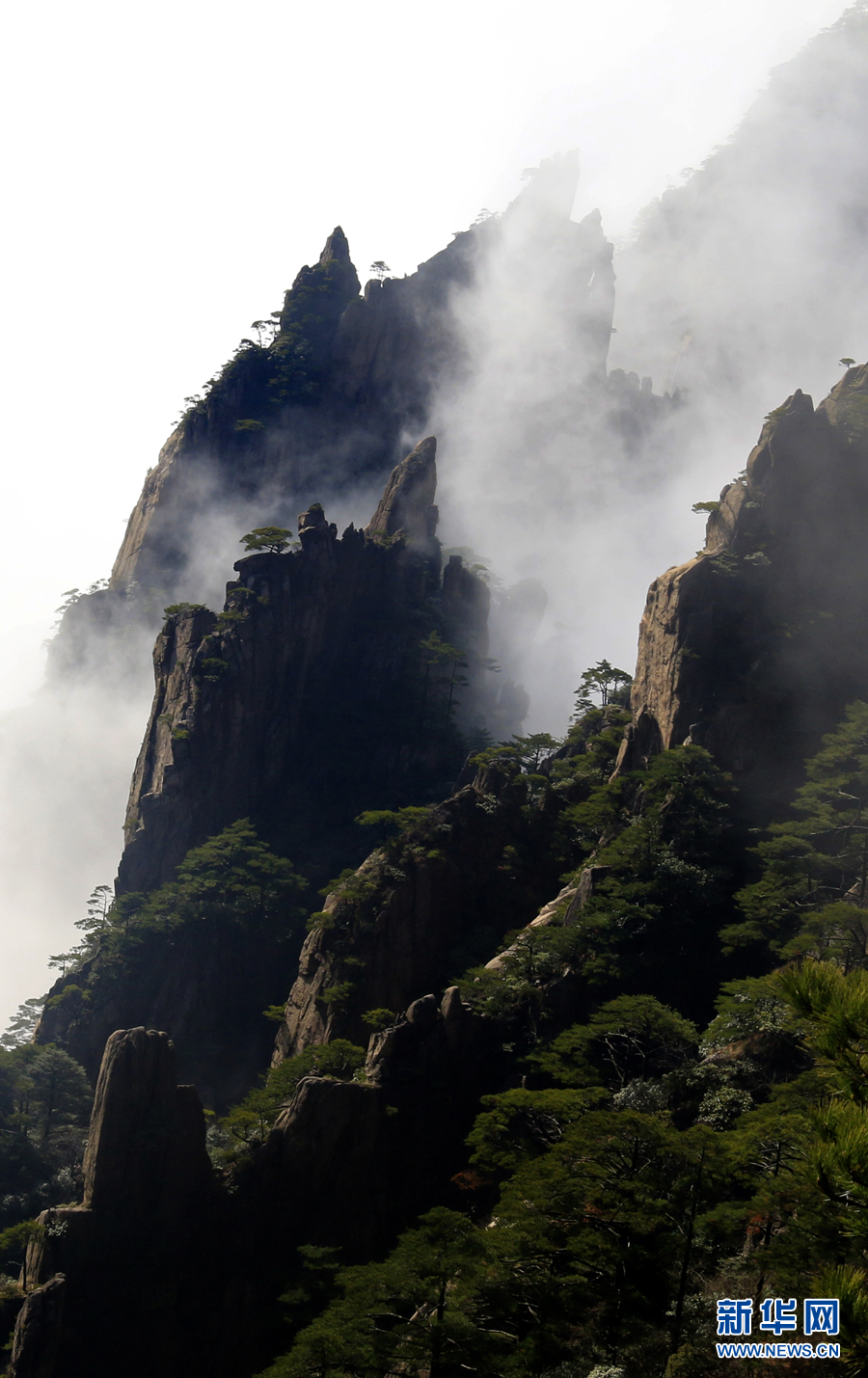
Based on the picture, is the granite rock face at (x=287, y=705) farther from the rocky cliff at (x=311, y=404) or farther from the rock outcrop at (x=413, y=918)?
the rocky cliff at (x=311, y=404)

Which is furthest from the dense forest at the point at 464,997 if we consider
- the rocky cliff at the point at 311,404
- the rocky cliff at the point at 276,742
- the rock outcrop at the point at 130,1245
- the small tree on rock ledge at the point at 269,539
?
the rocky cliff at the point at 311,404

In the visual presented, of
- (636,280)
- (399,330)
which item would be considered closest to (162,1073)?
(399,330)

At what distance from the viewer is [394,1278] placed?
24047 millimetres

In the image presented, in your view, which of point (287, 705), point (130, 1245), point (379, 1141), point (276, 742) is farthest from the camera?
point (287, 705)

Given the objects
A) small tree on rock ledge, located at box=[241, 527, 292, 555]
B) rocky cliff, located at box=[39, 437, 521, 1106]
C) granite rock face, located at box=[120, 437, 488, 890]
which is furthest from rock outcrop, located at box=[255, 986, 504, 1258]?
small tree on rock ledge, located at box=[241, 527, 292, 555]

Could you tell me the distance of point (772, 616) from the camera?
154 ft

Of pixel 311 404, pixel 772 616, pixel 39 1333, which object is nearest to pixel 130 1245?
pixel 39 1333

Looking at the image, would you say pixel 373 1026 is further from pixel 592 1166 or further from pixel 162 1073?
pixel 592 1166

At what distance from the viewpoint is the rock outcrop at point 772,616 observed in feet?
144

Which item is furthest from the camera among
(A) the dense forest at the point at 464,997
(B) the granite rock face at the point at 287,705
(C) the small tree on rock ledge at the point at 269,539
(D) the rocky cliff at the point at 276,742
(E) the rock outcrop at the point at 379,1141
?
(C) the small tree on rock ledge at the point at 269,539

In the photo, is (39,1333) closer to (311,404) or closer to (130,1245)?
(130,1245)

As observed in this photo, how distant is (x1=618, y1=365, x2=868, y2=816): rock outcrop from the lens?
43906mm

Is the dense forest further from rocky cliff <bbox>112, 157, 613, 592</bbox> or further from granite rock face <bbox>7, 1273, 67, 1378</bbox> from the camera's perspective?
rocky cliff <bbox>112, 157, 613, 592</bbox>

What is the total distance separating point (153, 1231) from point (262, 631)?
4183 centimetres
